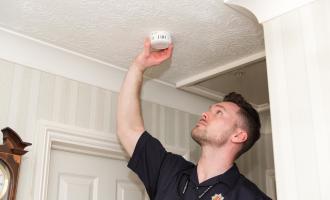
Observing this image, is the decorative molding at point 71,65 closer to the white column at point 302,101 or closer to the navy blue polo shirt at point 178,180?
the navy blue polo shirt at point 178,180

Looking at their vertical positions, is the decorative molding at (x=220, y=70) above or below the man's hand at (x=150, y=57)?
above

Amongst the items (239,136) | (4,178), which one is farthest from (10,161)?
(239,136)

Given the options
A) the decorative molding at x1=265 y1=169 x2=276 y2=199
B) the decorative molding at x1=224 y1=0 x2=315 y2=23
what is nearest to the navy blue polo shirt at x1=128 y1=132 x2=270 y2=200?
the decorative molding at x1=224 y1=0 x2=315 y2=23

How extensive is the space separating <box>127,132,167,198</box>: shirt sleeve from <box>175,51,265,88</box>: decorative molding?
23.6 inches

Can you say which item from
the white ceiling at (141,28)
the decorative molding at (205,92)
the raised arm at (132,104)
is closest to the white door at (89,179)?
the raised arm at (132,104)

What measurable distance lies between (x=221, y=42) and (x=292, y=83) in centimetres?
62

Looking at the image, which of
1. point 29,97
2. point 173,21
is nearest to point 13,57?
point 29,97

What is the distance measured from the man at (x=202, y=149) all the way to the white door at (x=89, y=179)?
28cm

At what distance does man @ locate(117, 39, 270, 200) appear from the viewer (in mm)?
1738

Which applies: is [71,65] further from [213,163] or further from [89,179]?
[213,163]

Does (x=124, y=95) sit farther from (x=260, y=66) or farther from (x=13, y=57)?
(x=260, y=66)

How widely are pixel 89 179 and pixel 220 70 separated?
89 centimetres

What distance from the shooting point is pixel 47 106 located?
193cm

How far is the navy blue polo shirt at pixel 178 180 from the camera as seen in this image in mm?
1705
